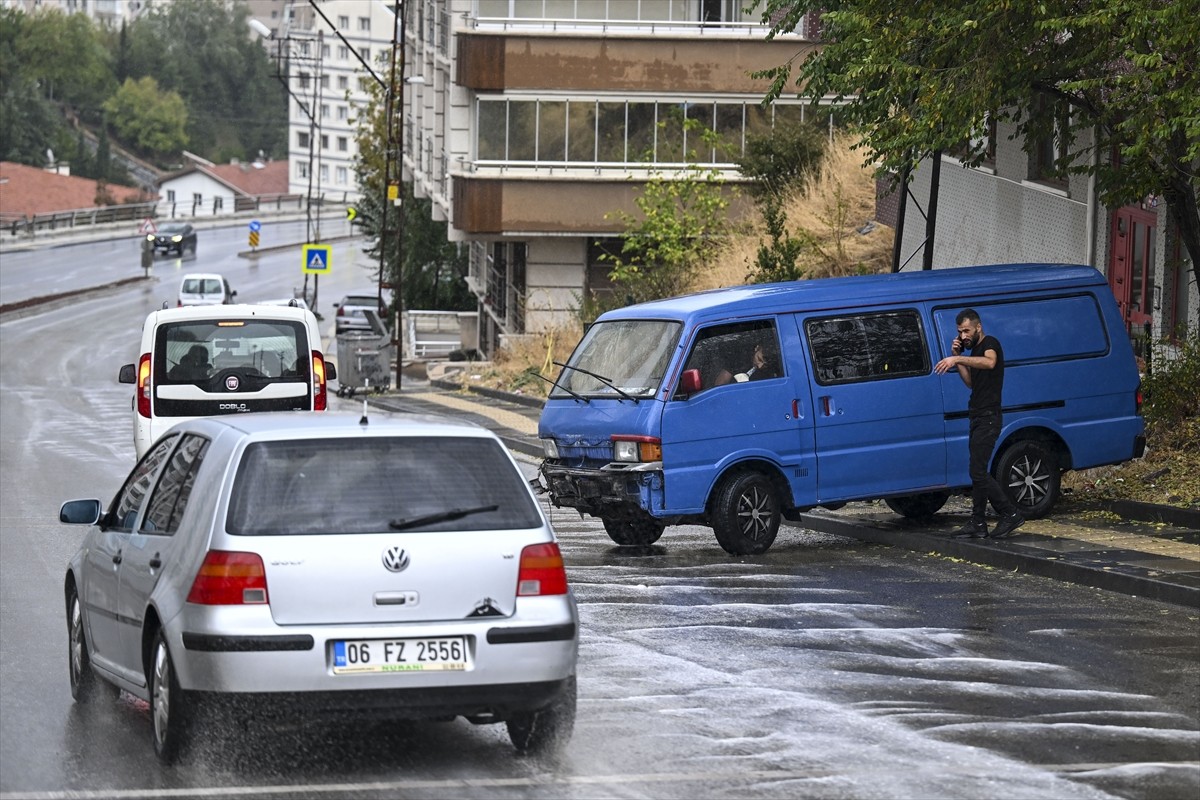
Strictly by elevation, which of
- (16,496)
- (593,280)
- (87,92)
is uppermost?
(87,92)

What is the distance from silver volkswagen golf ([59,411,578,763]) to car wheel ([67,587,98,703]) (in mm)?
1209

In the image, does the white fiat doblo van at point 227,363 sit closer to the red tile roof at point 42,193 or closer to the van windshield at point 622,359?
the van windshield at point 622,359

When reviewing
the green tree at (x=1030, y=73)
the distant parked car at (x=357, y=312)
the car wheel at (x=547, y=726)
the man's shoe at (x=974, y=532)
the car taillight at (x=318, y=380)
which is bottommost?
the car wheel at (x=547, y=726)

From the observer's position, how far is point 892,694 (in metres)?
9.26

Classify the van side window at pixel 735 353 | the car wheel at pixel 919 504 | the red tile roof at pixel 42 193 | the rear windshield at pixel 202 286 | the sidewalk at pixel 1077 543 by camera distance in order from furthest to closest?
the red tile roof at pixel 42 193
the rear windshield at pixel 202 286
the car wheel at pixel 919 504
the van side window at pixel 735 353
the sidewalk at pixel 1077 543

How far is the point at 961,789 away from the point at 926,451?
8679 mm

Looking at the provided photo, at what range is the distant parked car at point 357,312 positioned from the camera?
58594mm

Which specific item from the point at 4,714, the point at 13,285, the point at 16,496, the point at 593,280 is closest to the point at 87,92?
the point at 13,285

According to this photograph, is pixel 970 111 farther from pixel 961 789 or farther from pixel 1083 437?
pixel 961 789

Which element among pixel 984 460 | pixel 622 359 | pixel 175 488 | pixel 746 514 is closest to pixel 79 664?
pixel 175 488

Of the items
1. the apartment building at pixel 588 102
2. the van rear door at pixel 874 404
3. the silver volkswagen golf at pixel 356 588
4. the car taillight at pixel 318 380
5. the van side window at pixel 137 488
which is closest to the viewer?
the silver volkswagen golf at pixel 356 588

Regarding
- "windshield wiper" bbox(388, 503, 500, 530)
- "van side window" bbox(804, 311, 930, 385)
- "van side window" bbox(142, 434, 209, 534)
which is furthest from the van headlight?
"windshield wiper" bbox(388, 503, 500, 530)

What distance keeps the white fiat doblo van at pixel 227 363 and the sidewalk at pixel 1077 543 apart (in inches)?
202

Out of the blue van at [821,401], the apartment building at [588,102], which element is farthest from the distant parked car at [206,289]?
the blue van at [821,401]
